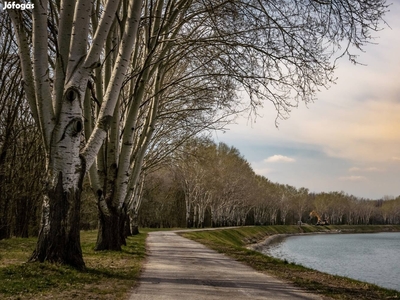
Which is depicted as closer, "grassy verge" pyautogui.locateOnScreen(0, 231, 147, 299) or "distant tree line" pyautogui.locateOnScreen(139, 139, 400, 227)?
"grassy verge" pyautogui.locateOnScreen(0, 231, 147, 299)

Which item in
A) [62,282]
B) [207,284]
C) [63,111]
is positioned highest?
[63,111]

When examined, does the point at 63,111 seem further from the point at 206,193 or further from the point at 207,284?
the point at 206,193

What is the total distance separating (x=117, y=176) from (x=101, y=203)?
0.97 meters

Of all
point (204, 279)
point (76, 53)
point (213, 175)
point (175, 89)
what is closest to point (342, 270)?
point (175, 89)

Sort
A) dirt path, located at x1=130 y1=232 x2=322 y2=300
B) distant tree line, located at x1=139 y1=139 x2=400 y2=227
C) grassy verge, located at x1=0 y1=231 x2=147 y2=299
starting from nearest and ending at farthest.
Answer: grassy verge, located at x1=0 y1=231 x2=147 y2=299, dirt path, located at x1=130 y1=232 x2=322 y2=300, distant tree line, located at x1=139 y1=139 x2=400 y2=227

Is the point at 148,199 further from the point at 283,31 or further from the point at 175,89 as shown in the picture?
the point at 283,31

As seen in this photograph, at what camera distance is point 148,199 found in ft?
190

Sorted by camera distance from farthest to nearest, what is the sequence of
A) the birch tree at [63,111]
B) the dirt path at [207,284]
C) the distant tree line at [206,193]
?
1. the distant tree line at [206,193]
2. the birch tree at [63,111]
3. the dirt path at [207,284]

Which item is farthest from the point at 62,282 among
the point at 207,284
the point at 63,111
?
the point at 63,111

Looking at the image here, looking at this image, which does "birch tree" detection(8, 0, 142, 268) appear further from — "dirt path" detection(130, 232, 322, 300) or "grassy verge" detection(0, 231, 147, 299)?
"dirt path" detection(130, 232, 322, 300)

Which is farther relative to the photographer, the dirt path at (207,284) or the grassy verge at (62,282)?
the dirt path at (207,284)

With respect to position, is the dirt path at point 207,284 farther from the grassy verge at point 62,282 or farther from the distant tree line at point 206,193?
the distant tree line at point 206,193

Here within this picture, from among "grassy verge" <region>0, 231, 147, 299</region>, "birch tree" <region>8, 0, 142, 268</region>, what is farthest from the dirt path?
"birch tree" <region>8, 0, 142, 268</region>

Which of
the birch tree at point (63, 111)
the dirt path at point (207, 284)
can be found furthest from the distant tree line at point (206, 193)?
the birch tree at point (63, 111)
